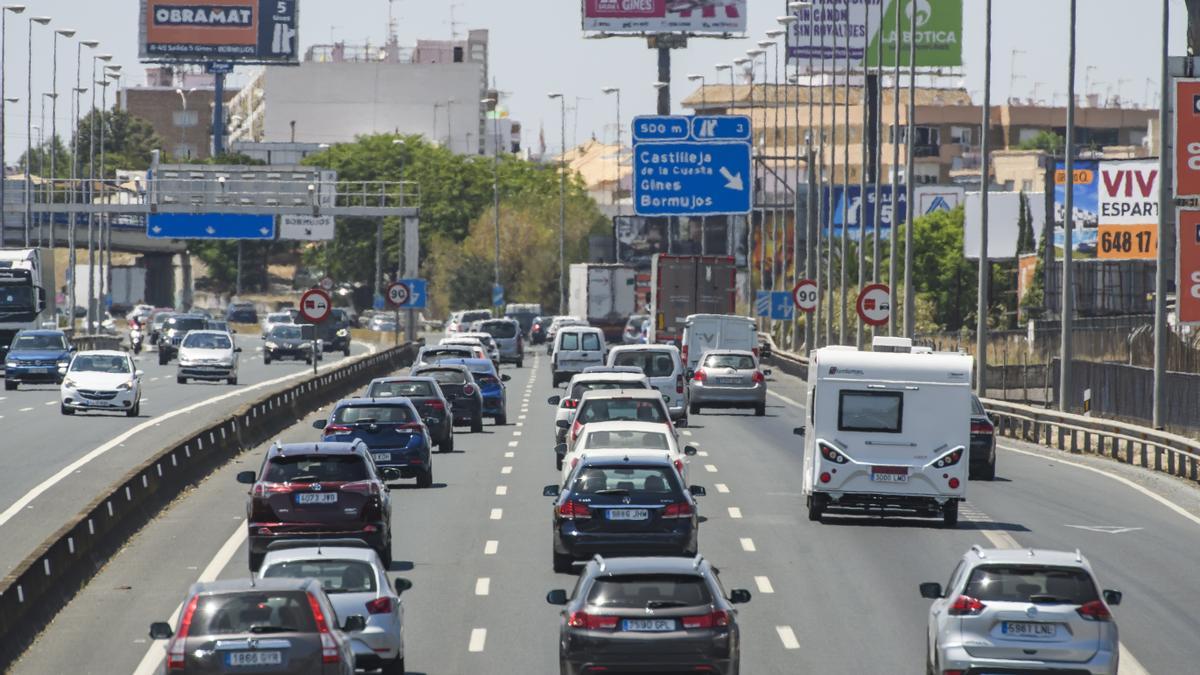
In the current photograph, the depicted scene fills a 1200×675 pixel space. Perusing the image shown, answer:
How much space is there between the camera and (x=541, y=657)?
19.0 metres

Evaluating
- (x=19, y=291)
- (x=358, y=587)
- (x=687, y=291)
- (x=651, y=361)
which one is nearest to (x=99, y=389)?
(x=651, y=361)

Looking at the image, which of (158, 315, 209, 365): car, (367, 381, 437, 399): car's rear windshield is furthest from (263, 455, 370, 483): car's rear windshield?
(158, 315, 209, 365): car

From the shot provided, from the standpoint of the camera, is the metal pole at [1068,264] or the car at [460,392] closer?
the metal pole at [1068,264]

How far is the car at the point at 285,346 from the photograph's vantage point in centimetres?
8881

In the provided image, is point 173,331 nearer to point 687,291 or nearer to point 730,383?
point 687,291

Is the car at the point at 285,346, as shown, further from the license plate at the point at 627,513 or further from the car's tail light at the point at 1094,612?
the car's tail light at the point at 1094,612

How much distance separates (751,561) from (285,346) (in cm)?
6532

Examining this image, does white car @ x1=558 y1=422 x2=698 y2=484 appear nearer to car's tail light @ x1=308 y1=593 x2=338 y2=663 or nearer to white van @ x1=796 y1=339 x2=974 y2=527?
white van @ x1=796 y1=339 x2=974 y2=527

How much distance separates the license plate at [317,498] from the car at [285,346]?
64.7m

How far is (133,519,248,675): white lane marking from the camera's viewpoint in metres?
18.5

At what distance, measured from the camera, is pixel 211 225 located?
84.1m

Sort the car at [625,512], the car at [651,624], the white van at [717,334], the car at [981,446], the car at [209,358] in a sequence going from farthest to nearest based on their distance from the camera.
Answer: the car at [209,358]
the white van at [717,334]
the car at [981,446]
the car at [625,512]
the car at [651,624]

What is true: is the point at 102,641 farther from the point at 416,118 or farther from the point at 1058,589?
the point at 416,118

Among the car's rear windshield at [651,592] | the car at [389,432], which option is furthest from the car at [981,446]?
the car's rear windshield at [651,592]
